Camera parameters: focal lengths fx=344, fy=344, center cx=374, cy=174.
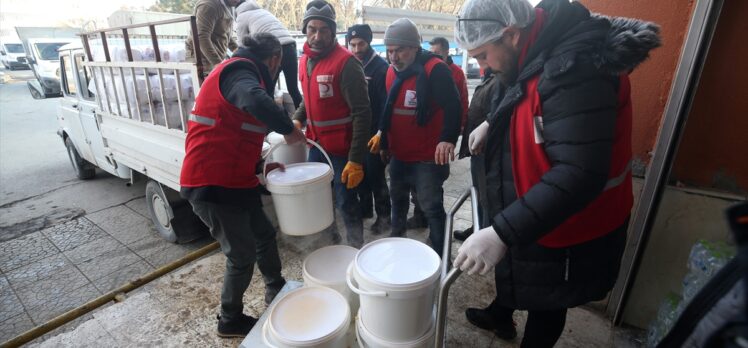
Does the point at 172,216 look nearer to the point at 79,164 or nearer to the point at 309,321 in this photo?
the point at 309,321

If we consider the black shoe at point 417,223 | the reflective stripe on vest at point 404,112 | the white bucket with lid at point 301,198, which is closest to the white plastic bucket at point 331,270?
the white bucket with lid at point 301,198

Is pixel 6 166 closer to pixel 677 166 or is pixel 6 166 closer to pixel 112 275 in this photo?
pixel 112 275

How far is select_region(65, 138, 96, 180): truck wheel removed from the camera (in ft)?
18.6

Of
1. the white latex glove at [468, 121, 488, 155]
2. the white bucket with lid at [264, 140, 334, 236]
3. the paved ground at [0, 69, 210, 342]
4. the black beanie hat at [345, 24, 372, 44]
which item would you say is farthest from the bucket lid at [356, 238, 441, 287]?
the paved ground at [0, 69, 210, 342]

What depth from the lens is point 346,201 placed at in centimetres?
305

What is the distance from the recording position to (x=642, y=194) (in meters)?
2.02

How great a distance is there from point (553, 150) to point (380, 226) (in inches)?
108

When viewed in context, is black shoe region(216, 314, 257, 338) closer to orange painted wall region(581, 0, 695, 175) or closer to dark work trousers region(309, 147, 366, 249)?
dark work trousers region(309, 147, 366, 249)

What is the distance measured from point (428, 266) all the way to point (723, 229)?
172 centimetres

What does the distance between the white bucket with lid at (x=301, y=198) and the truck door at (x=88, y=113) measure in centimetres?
350

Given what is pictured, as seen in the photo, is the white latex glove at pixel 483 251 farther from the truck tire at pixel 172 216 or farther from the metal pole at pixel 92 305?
the truck tire at pixel 172 216

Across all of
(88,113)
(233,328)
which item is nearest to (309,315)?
(233,328)

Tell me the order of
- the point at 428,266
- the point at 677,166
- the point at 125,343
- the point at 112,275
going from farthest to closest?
the point at 112,275, the point at 125,343, the point at 677,166, the point at 428,266

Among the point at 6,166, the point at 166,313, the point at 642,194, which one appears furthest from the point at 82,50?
the point at 642,194
